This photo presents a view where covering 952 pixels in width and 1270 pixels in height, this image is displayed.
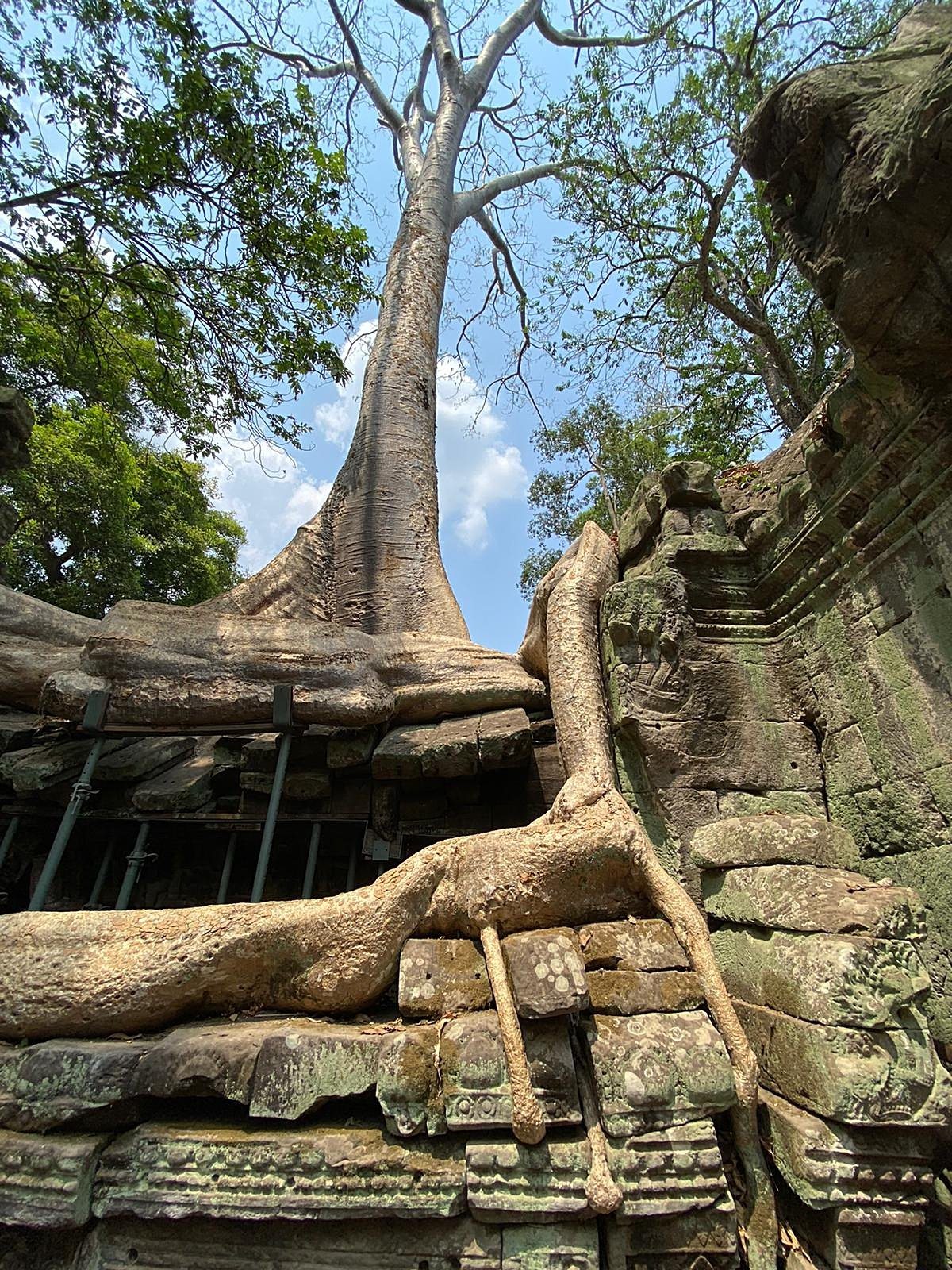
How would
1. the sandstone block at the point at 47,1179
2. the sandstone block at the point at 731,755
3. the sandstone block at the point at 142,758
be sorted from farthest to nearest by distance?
the sandstone block at the point at 142,758
the sandstone block at the point at 731,755
the sandstone block at the point at 47,1179

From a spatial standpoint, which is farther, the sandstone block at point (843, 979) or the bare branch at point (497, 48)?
the bare branch at point (497, 48)

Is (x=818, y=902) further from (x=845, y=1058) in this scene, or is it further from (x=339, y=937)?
(x=339, y=937)

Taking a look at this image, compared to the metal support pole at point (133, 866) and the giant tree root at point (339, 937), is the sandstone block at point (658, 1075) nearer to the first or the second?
the giant tree root at point (339, 937)

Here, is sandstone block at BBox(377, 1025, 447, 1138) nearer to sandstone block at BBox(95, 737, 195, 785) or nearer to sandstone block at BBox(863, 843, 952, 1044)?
sandstone block at BBox(863, 843, 952, 1044)

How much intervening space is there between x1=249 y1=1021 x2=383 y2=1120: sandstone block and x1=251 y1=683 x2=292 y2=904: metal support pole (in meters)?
0.83

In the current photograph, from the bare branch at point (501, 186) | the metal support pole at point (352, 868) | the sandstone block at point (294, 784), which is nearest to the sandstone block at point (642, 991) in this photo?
the metal support pole at point (352, 868)

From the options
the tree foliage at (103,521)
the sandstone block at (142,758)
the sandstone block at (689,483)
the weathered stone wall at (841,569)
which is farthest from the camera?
the tree foliage at (103,521)

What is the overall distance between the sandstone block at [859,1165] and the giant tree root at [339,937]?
0.44ft

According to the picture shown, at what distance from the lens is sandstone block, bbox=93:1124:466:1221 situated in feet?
4.29

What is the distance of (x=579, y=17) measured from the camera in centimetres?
1147

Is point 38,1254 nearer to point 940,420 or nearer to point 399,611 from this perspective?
point 940,420

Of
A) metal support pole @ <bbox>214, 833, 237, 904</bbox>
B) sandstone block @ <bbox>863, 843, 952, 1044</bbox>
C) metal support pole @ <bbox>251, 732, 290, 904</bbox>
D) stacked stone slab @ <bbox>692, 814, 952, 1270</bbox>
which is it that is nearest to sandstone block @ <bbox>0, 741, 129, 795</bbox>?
metal support pole @ <bbox>214, 833, 237, 904</bbox>

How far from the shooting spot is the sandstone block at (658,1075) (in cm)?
135

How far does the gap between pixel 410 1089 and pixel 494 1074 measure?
19 centimetres
